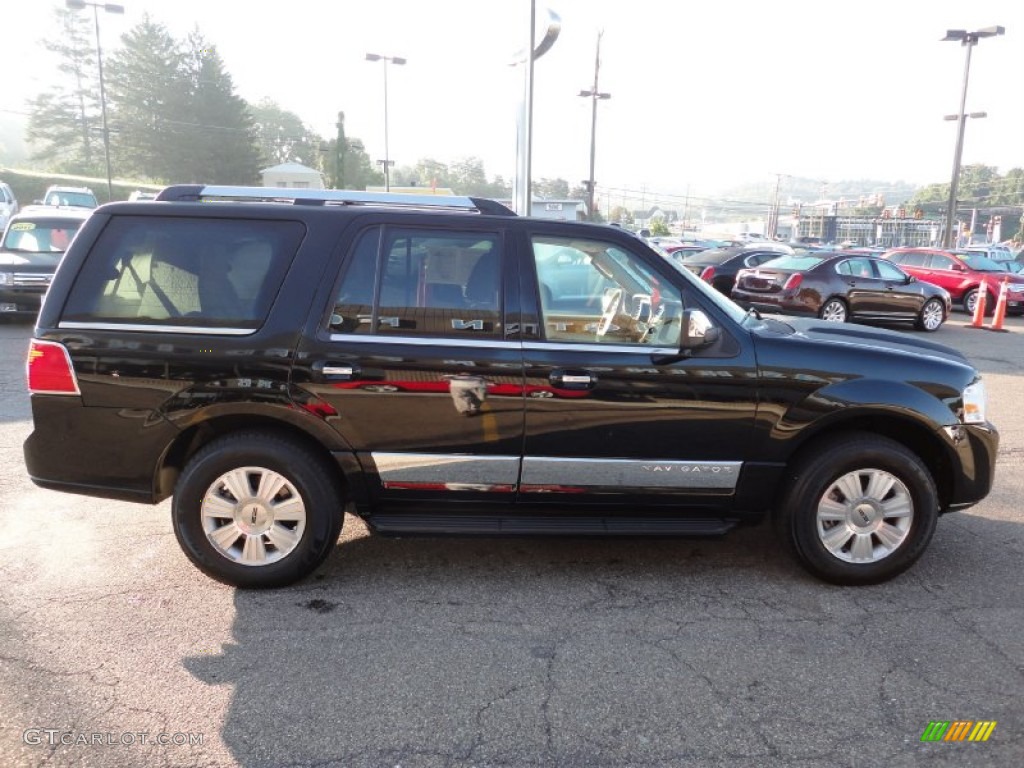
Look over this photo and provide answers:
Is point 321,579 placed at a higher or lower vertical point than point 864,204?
lower

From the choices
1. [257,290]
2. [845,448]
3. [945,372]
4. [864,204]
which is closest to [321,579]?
[257,290]

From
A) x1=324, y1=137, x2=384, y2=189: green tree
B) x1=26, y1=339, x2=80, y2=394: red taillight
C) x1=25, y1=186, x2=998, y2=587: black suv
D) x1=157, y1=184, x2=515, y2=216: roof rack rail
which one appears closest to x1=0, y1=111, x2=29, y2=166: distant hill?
x1=324, y1=137, x2=384, y2=189: green tree

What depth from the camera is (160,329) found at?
3699mm

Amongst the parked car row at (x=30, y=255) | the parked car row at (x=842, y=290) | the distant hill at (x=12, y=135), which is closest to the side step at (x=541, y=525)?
the parked car row at (x=30, y=255)

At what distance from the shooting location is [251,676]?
10.1ft

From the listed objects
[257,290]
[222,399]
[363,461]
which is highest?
[257,290]

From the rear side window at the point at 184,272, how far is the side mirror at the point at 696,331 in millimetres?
1929

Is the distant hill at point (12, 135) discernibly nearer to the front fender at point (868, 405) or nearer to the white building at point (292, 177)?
the white building at point (292, 177)

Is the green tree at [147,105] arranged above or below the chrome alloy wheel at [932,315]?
above

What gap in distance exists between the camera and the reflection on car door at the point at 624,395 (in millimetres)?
3732

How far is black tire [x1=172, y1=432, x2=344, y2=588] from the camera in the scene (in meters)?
3.71

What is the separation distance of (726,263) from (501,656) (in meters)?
15.7

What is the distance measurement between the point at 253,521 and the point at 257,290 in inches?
44.3

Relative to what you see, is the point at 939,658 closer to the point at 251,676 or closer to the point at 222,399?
the point at 251,676
